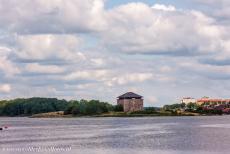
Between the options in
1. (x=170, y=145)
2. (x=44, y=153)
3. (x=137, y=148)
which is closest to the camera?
(x=44, y=153)

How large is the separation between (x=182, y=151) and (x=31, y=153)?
1767 centimetres

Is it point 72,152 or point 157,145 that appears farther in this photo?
point 157,145

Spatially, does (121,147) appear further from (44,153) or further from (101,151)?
(44,153)

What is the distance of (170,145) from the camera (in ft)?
259

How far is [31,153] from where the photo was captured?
67.4 m

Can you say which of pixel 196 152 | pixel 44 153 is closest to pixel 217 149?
pixel 196 152

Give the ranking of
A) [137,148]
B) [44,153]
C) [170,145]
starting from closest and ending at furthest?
[44,153]
[137,148]
[170,145]

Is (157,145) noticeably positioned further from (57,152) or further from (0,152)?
(0,152)

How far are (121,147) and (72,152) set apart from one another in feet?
32.1

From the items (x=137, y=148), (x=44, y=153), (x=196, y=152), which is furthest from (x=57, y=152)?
(x=196, y=152)

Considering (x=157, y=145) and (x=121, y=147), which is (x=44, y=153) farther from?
(x=157, y=145)

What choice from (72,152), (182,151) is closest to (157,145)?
(182,151)

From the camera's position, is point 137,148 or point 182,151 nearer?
point 182,151

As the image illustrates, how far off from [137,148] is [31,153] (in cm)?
1413
